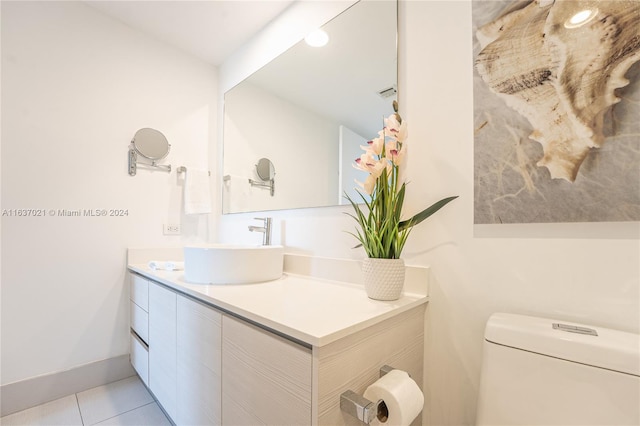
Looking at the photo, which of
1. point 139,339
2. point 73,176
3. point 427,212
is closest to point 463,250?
point 427,212

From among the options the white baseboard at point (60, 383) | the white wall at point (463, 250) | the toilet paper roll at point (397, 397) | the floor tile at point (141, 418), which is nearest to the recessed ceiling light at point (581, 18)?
the white wall at point (463, 250)

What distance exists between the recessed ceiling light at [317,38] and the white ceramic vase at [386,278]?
112 centimetres

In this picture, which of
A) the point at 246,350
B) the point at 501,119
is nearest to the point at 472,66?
the point at 501,119

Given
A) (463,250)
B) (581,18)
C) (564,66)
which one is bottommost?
(463,250)

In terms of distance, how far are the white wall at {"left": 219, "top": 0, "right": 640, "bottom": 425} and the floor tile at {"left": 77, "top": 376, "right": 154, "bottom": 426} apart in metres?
1.46

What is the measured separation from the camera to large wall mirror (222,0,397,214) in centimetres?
117

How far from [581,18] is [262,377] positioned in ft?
4.09

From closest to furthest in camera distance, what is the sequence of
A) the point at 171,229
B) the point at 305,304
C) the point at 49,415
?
the point at 305,304, the point at 49,415, the point at 171,229

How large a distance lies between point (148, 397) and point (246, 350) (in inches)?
47.7

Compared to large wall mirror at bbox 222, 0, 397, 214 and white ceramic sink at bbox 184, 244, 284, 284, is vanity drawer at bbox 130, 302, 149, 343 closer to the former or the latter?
white ceramic sink at bbox 184, 244, 284, 284

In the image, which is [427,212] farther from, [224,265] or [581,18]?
[224,265]

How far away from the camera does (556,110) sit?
76cm

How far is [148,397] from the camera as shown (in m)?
1.55

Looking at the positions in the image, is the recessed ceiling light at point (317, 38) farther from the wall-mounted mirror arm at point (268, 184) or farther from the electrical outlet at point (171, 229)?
the electrical outlet at point (171, 229)
